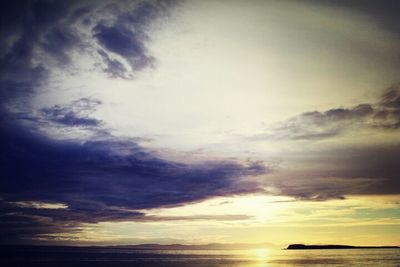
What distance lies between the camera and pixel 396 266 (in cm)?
5706

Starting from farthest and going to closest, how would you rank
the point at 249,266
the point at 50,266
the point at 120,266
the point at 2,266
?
the point at 249,266 → the point at 120,266 → the point at 50,266 → the point at 2,266

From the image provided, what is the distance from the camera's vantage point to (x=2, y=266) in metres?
52.8

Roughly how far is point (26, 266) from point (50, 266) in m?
4.02

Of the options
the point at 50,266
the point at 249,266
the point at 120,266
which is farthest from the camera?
the point at 249,266

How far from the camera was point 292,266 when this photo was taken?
65938 millimetres

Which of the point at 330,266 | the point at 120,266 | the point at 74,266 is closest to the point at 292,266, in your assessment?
the point at 330,266

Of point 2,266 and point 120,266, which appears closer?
point 2,266

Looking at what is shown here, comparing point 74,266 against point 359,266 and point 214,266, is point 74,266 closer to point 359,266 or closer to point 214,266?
point 214,266

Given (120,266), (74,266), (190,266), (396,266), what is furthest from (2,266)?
(396,266)

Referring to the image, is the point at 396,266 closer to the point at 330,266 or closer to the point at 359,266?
the point at 359,266

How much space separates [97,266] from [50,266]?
687 centimetres

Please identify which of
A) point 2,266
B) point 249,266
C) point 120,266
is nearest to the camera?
point 2,266

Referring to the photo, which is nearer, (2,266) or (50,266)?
(2,266)

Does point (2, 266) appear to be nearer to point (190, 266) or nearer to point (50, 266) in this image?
point (50, 266)
